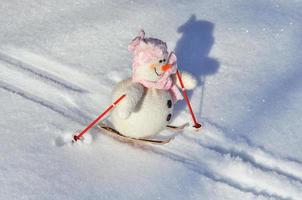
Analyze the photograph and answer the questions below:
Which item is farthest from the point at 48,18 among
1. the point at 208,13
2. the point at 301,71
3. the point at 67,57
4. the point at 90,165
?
the point at 301,71

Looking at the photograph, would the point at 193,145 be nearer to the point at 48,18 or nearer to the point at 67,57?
the point at 67,57

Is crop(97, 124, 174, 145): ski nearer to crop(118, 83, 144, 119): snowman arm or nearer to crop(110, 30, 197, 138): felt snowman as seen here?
crop(110, 30, 197, 138): felt snowman

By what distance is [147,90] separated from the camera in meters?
1.59

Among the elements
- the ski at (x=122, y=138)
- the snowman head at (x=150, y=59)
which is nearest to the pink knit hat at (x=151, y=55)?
the snowman head at (x=150, y=59)

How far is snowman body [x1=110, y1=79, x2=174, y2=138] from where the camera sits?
158 centimetres

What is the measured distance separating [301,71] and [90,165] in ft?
2.79

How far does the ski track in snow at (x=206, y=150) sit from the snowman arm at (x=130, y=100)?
21 centimetres

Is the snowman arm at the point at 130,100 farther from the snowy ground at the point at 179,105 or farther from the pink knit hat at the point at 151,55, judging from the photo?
the snowy ground at the point at 179,105

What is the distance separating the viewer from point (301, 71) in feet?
6.82

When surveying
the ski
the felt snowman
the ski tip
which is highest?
the felt snowman

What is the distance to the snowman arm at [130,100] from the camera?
1530mm

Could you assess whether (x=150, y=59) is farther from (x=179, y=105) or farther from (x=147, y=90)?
(x=179, y=105)

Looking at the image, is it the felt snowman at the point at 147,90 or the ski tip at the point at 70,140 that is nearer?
the felt snowman at the point at 147,90

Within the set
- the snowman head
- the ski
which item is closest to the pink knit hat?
the snowman head
